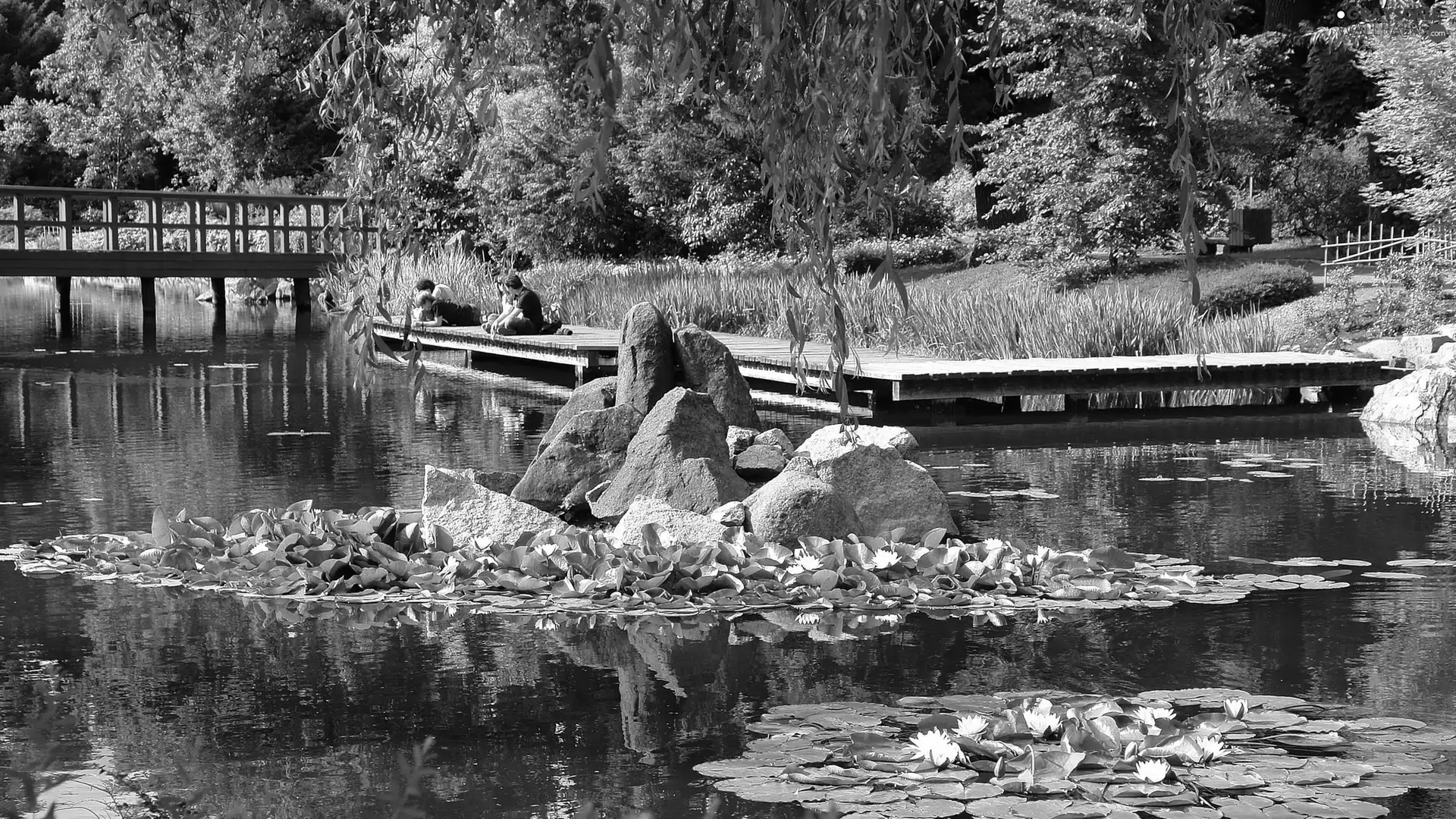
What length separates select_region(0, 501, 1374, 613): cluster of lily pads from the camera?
857 cm

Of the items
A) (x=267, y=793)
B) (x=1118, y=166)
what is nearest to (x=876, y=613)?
(x=267, y=793)

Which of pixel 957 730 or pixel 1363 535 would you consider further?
pixel 1363 535

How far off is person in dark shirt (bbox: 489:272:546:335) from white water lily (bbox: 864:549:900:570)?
14464 millimetres

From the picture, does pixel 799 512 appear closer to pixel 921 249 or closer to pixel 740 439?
pixel 740 439

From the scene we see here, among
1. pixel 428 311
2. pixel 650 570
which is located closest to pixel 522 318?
pixel 428 311

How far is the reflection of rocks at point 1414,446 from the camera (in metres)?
14.0

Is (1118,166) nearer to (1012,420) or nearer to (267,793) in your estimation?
(1012,420)

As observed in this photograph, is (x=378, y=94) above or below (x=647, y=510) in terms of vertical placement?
Result: above

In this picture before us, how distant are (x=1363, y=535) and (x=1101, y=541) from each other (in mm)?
1652

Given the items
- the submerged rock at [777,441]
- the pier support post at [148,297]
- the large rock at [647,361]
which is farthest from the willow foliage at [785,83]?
the pier support post at [148,297]

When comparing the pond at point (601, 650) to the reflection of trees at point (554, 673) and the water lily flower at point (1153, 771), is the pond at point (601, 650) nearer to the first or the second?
the reflection of trees at point (554, 673)

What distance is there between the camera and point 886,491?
10.1 m

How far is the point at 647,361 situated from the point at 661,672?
5.85m

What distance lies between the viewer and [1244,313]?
23.5 meters
